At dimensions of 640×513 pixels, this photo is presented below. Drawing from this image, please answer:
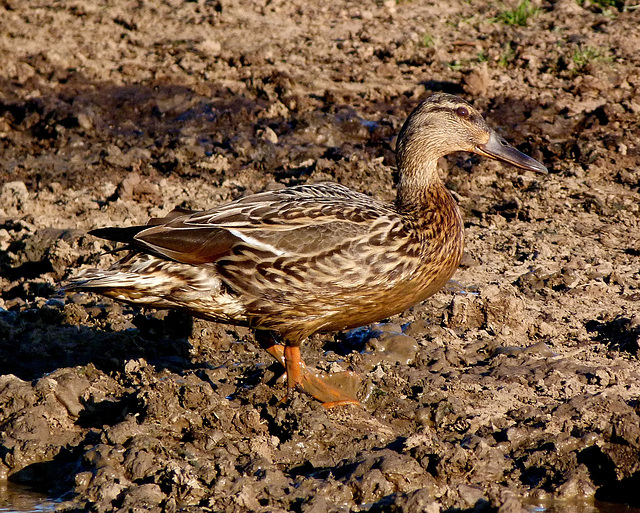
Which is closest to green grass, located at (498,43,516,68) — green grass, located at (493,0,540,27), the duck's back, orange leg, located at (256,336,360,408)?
green grass, located at (493,0,540,27)

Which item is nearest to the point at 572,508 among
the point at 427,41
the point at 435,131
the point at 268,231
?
the point at 268,231

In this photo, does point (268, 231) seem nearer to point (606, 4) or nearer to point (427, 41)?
point (427, 41)

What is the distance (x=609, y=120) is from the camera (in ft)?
31.7

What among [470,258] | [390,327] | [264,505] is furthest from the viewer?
[470,258]

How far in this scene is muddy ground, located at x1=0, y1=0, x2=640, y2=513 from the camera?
526cm

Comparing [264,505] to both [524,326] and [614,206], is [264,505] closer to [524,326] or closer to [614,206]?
[524,326]

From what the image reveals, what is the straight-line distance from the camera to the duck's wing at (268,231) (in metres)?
5.80

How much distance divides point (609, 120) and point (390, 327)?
13.7 feet

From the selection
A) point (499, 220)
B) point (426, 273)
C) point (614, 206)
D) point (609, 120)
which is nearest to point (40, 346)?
point (426, 273)

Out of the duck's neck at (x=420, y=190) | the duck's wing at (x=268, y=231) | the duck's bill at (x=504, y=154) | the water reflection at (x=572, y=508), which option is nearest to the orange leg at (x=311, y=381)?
the duck's wing at (x=268, y=231)

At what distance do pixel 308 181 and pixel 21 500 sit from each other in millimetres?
4355

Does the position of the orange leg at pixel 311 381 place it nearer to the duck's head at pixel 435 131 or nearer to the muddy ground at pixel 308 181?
the muddy ground at pixel 308 181

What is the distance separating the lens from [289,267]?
579cm

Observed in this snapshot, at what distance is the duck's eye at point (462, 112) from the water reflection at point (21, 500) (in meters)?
3.75
